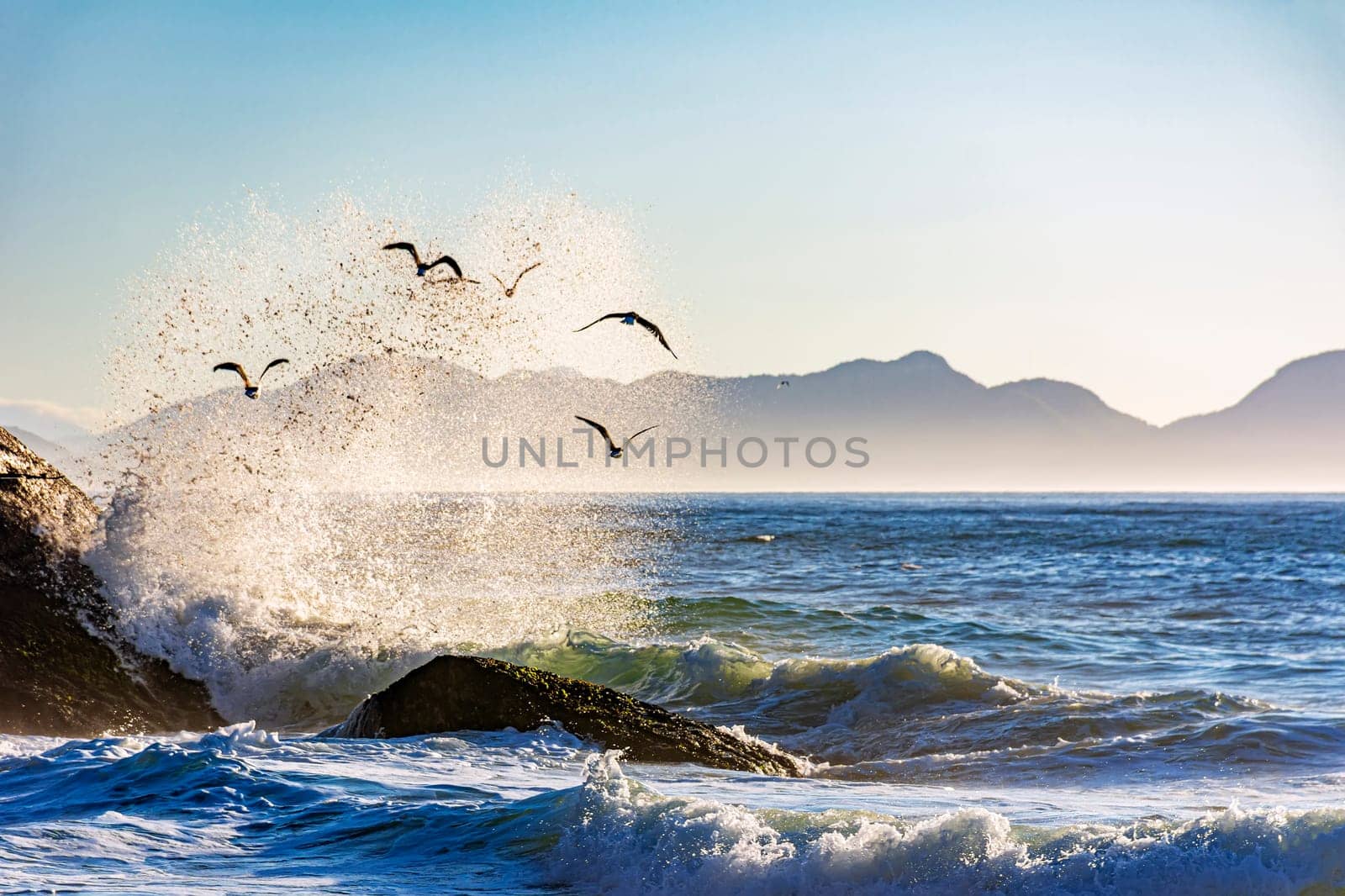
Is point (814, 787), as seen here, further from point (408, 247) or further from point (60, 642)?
point (60, 642)

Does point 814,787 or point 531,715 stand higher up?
point 531,715

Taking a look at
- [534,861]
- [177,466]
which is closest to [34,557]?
[177,466]

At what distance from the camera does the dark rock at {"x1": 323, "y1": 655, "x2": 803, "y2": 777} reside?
995cm

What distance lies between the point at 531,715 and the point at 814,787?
252 cm

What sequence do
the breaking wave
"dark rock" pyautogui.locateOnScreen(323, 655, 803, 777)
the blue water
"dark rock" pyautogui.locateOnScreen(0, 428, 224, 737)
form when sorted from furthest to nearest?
"dark rock" pyautogui.locateOnScreen(0, 428, 224, 737) < "dark rock" pyautogui.locateOnScreen(323, 655, 803, 777) < the blue water < the breaking wave

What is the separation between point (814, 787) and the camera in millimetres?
9289

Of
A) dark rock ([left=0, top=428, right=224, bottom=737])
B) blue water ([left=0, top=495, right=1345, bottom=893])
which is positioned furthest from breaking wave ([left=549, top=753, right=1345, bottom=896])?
dark rock ([left=0, top=428, right=224, bottom=737])

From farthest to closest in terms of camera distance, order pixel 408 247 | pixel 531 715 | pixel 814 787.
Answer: pixel 408 247 < pixel 531 715 < pixel 814 787

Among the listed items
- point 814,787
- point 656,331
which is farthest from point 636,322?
point 814,787

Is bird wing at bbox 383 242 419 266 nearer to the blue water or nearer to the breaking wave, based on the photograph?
the blue water

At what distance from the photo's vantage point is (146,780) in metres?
8.27

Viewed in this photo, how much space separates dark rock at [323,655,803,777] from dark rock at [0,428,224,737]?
230cm

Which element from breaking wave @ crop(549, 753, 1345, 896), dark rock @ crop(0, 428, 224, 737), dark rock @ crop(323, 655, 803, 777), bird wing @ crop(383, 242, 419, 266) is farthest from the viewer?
bird wing @ crop(383, 242, 419, 266)

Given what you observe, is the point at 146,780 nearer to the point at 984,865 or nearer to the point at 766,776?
the point at 766,776
